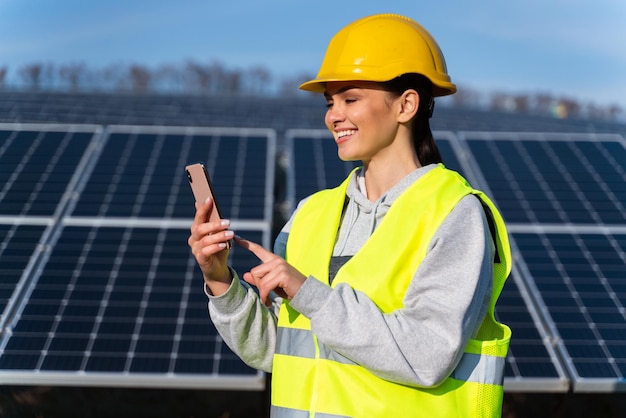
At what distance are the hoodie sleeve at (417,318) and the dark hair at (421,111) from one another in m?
0.49

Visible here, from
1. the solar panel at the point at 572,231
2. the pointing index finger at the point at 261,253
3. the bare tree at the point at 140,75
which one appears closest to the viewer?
the pointing index finger at the point at 261,253

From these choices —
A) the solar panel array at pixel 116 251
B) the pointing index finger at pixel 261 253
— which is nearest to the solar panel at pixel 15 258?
the solar panel array at pixel 116 251

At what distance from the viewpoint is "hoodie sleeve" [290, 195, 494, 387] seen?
1926 mm

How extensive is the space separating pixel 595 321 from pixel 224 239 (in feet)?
15.1

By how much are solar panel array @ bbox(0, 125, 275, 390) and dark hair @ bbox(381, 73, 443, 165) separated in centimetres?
297

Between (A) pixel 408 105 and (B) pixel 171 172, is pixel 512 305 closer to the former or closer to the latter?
(B) pixel 171 172

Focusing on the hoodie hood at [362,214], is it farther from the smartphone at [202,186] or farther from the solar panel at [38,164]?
the solar panel at [38,164]

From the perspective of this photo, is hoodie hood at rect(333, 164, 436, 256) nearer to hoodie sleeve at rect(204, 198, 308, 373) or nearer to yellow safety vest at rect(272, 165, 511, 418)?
yellow safety vest at rect(272, 165, 511, 418)

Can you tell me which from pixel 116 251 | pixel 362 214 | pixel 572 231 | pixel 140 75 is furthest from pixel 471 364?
pixel 140 75

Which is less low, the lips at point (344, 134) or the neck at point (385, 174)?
the lips at point (344, 134)

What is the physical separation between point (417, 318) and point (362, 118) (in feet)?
2.15

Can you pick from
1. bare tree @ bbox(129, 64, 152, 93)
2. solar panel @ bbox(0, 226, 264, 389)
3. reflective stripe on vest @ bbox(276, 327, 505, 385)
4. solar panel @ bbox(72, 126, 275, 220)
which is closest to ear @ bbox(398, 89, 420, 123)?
reflective stripe on vest @ bbox(276, 327, 505, 385)

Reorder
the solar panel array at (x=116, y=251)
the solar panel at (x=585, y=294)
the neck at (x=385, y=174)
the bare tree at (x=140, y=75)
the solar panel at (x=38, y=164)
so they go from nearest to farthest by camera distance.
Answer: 1. the neck at (x=385, y=174)
2. the solar panel array at (x=116, y=251)
3. the solar panel at (x=585, y=294)
4. the solar panel at (x=38, y=164)
5. the bare tree at (x=140, y=75)

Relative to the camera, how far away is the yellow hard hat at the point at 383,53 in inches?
88.8
